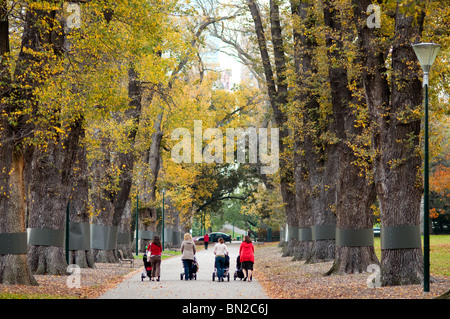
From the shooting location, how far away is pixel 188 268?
24.0 metres

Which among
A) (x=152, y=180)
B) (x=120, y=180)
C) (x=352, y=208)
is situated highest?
(x=152, y=180)

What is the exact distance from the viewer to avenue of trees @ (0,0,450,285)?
56.7ft

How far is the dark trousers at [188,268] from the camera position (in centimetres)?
2388

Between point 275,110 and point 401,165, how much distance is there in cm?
1848

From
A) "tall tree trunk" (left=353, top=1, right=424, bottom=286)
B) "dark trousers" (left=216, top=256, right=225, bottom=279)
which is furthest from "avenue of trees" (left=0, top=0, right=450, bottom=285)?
"dark trousers" (left=216, top=256, right=225, bottom=279)

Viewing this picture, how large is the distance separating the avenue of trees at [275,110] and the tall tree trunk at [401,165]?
0.09ft

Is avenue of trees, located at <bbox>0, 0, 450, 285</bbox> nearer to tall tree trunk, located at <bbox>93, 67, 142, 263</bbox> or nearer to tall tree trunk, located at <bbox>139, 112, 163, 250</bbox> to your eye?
tall tree trunk, located at <bbox>93, 67, 142, 263</bbox>

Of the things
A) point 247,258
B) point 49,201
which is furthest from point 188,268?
point 49,201

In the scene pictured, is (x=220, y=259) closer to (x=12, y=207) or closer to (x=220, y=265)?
(x=220, y=265)

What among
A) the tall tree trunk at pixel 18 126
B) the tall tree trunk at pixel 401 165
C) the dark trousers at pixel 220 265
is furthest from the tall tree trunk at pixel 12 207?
the tall tree trunk at pixel 401 165

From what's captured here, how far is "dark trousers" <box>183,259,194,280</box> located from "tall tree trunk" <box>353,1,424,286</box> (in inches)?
319

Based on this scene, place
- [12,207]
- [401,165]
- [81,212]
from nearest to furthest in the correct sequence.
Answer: [12,207] < [401,165] < [81,212]
